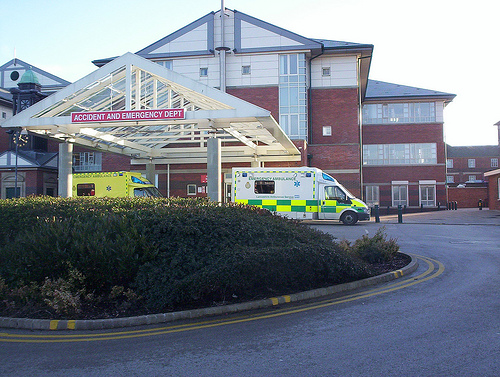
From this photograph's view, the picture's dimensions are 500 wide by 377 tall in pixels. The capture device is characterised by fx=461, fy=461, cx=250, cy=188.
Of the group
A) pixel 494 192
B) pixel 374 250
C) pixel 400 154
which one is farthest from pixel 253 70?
pixel 374 250

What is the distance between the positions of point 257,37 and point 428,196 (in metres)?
22.4

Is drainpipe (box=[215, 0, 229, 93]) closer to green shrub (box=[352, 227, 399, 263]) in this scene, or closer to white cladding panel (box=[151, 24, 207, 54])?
white cladding panel (box=[151, 24, 207, 54])

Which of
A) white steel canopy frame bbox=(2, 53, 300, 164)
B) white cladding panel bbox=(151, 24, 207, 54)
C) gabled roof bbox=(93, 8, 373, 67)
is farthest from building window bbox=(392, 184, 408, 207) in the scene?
white steel canopy frame bbox=(2, 53, 300, 164)

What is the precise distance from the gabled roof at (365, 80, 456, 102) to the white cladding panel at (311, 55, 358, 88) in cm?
1165

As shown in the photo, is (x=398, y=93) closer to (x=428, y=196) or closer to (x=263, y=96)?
(x=428, y=196)

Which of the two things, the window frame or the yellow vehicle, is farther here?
the window frame

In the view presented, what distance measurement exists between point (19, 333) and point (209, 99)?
1267 cm

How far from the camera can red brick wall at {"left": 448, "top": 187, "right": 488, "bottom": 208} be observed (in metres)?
53.0

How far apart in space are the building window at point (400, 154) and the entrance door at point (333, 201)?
22.6 meters

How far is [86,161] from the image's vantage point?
36.3 m

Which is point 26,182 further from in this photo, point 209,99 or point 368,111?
point 368,111

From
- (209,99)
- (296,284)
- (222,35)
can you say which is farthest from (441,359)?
(222,35)

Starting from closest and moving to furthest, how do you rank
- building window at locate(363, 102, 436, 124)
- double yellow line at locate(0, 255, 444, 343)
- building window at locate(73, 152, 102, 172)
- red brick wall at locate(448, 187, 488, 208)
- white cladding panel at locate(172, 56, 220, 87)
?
double yellow line at locate(0, 255, 444, 343), white cladding panel at locate(172, 56, 220, 87), building window at locate(73, 152, 102, 172), building window at locate(363, 102, 436, 124), red brick wall at locate(448, 187, 488, 208)

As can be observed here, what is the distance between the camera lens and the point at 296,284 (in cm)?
826
